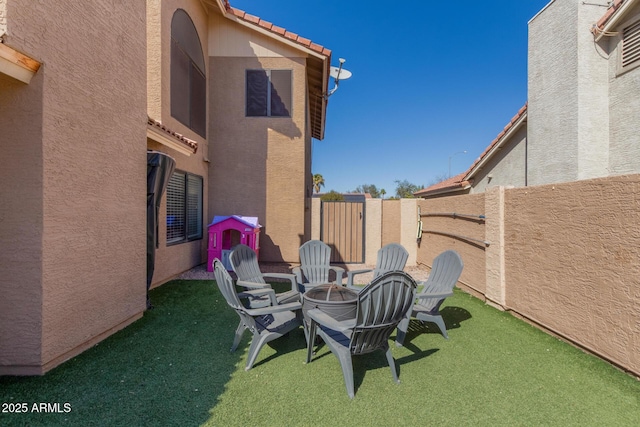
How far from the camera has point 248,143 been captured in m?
9.03

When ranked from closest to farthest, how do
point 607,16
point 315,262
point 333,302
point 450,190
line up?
point 333,302 → point 315,262 → point 607,16 → point 450,190

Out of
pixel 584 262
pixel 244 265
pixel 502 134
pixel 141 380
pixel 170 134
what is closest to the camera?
pixel 141 380

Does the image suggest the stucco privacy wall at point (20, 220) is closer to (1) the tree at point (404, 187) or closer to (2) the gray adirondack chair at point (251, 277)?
(2) the gray adirondack chair at point (251, 277)

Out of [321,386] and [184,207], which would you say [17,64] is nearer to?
[321,386]

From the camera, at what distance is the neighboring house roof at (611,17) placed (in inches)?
245

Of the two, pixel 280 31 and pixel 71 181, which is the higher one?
pixel 280 31

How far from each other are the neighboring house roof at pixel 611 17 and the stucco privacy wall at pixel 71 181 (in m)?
9.87

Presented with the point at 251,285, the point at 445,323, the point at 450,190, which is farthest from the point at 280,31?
the point at 450,190

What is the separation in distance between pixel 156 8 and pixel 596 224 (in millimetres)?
9019

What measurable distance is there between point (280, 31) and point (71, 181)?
7.67 metres

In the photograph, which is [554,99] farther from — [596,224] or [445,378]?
[445,378]

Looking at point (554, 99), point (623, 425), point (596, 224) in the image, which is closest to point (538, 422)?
point (623, 425)

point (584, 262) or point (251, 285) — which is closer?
point (584, 262)

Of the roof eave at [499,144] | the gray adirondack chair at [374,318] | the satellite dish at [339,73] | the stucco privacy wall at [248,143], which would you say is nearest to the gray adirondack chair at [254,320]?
the gray adirondack chair at [374,318]
